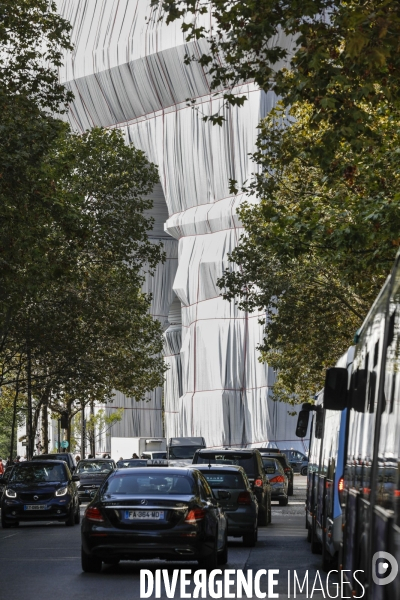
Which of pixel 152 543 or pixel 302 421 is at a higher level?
pixel 302 421

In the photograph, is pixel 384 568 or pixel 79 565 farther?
pixel 79 565

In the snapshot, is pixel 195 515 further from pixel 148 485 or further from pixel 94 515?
pixel 94 515

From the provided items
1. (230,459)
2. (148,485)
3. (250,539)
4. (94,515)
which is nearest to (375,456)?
(94,515)

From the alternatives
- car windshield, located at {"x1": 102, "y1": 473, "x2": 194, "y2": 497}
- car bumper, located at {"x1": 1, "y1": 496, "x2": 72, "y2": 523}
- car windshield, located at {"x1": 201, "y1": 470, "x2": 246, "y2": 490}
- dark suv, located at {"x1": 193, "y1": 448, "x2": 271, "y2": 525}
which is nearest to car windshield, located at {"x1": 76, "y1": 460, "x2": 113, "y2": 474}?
car bumper, located at {"x1": 1, "y1": 496, "x2": 72, "y2": 523}

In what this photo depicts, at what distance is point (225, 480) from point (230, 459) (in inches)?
200

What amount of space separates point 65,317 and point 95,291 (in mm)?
1391

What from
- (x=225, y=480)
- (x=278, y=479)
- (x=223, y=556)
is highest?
(x=225, y=480)

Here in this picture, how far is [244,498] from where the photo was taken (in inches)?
879

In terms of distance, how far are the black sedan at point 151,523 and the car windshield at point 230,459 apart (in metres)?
10.7

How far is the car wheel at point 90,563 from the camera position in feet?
54.3

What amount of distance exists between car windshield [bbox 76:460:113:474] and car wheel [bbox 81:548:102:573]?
1225 inches

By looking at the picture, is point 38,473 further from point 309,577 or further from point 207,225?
point 207,225

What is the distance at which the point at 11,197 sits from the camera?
23.3m

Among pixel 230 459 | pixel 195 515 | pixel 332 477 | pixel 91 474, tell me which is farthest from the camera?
pixel 91 474
